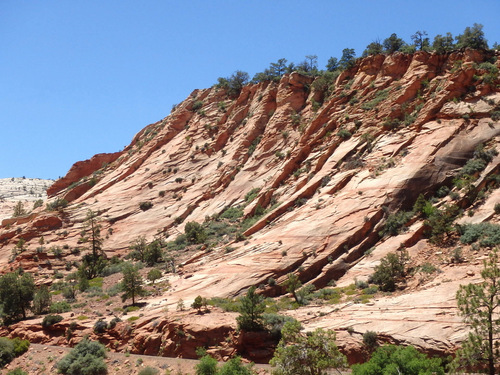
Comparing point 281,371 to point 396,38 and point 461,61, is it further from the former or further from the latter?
point 396,38

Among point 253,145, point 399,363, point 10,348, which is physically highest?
point 253,145

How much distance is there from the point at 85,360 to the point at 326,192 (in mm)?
21326

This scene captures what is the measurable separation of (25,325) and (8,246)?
2245cm

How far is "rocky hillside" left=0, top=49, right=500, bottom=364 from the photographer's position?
2297 centimetres

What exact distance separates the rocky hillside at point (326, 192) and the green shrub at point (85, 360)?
229 cm

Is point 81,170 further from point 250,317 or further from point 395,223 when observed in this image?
point 250,317

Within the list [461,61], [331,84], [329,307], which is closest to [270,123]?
[331,84]

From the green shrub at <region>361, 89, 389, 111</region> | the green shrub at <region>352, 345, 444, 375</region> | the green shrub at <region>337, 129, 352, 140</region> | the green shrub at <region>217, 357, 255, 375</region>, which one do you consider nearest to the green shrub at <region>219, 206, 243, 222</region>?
the green shrub at <region>337, 129, 352, 140</region>

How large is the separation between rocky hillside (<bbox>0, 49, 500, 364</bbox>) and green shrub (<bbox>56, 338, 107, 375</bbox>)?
2294 mm

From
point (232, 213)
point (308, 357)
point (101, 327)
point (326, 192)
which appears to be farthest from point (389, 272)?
point (232, 213)

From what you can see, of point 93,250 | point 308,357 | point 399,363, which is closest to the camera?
point 308,357

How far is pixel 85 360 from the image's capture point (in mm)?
21281

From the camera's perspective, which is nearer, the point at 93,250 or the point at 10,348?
the point at 10,348

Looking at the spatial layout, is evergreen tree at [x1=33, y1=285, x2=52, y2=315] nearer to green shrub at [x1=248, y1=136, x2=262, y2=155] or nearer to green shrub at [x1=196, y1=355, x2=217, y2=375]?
green shrub at [x1=196, y1=355, x2=217, y2=375]
